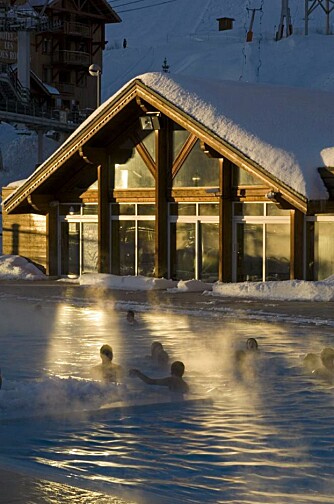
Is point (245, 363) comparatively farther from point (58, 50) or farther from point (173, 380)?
point (58, 50)

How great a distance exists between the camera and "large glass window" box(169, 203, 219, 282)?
27.8m

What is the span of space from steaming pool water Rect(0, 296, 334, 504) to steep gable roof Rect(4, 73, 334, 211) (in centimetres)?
852

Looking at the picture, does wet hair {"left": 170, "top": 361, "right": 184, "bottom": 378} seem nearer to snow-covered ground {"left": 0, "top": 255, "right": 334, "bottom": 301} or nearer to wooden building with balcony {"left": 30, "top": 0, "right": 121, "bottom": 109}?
snow-covered ground {"left": 0, "top": 255, "right": 334, "bottom": 301}

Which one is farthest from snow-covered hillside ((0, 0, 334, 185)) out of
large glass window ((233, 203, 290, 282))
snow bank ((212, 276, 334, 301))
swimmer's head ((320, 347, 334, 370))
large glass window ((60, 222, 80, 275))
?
swimmer's head ((320, 347, 334, 370))

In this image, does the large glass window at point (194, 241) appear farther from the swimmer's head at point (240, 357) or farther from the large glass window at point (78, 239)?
the swimmer's head at point (240, 357)

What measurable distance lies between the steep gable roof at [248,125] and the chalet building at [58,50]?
37511mm

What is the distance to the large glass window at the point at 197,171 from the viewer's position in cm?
2772

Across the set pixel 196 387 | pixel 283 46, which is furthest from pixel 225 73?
pixel 196 387

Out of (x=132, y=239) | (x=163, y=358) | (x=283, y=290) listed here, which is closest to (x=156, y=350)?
(x=163, y=358)

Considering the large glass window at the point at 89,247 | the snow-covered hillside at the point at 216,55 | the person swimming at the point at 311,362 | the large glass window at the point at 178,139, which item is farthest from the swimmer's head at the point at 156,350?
the snow-covered hillside at the point at 216,55

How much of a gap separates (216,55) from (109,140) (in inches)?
3163

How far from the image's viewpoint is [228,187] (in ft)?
88.9

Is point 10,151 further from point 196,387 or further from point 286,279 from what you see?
point 196,387

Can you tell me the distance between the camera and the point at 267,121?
2792cm
